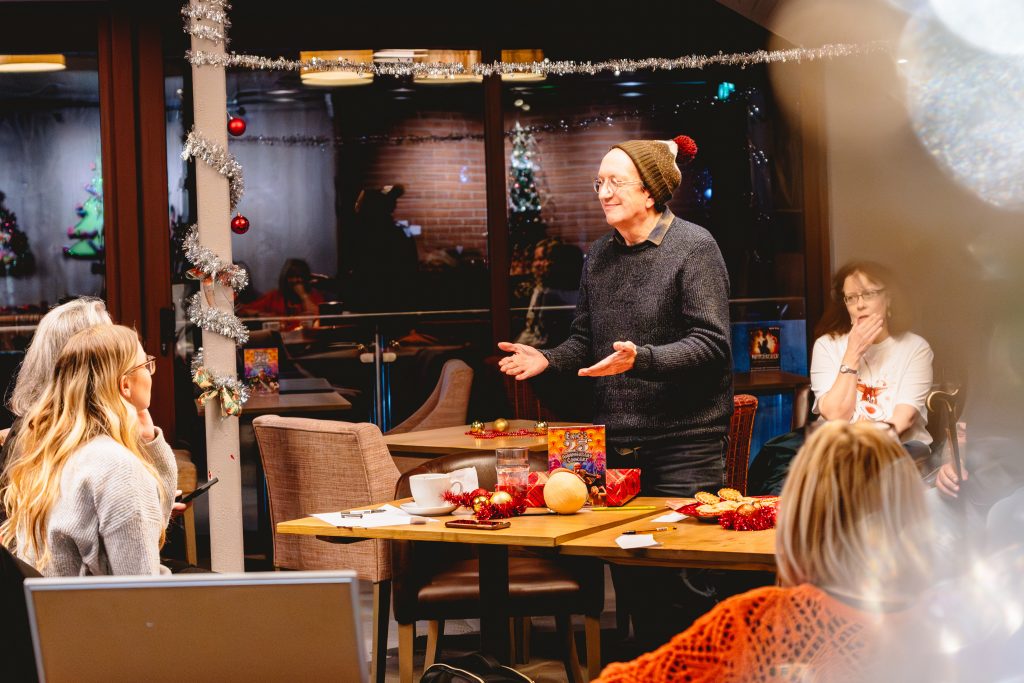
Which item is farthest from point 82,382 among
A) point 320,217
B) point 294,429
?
point 320,217

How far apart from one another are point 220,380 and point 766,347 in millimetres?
3043

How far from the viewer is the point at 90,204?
5613 millimetres

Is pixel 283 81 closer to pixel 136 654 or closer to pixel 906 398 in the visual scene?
pixel 906 398

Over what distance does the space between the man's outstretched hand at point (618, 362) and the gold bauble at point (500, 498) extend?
0.39 metres

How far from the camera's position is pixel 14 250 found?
5641 millimetres

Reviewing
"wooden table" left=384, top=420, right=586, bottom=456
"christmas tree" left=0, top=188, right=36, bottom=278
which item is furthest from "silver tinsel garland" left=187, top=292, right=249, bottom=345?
"wooden table" left=384, top=420, right=586, bottom=456

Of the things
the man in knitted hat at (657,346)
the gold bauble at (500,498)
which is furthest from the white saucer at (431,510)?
the man in knitted hat at (657,346)

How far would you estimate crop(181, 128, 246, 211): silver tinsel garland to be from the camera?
5312 mm

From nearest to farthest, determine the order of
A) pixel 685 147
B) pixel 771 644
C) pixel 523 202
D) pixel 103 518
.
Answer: pixel 771 644
pixel 103 518
pixel 685 147
pixel 523 202

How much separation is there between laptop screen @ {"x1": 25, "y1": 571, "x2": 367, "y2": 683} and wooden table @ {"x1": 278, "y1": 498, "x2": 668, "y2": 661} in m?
0.91

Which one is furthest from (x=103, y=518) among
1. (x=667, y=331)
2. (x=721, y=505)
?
(x=667, y=331)

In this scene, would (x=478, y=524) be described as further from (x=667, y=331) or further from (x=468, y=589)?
(x=667, y=331)

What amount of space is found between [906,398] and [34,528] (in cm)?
343

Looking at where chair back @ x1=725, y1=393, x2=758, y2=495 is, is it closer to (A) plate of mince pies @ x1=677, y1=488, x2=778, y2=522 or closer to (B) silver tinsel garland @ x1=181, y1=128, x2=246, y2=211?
(A) plate of mince pies @ x1=677, y1=488, x2=778, y2=522
